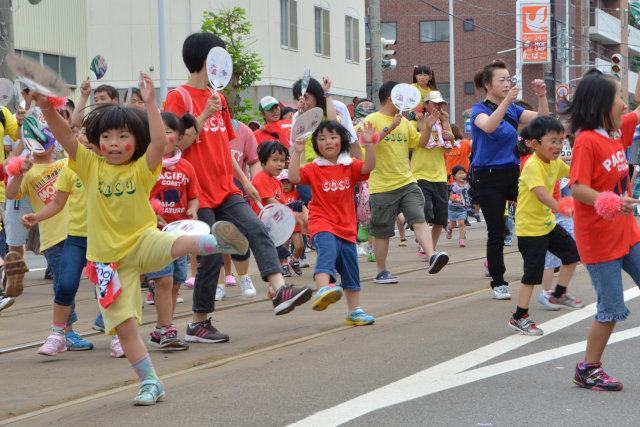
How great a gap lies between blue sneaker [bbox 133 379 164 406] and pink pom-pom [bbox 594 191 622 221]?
2.35 meters

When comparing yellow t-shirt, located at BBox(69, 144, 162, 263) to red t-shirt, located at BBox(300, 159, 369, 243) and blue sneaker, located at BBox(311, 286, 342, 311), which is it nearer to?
blue sneaker, located at BBox(311, 286, 342, 311)

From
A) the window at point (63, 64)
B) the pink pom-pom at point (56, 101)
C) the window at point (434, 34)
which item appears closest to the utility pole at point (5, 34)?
the pink pom-pom at point (56, 101)

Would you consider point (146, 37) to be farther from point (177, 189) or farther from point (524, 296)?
point (524, 296)

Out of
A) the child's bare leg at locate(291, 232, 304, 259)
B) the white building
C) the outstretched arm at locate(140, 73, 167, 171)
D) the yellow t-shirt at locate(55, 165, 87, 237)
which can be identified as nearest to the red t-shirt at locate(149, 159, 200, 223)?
the yellow t-shirt at locate(55, 165, 87, 237)

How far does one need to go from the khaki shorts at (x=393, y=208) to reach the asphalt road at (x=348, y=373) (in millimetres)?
1464

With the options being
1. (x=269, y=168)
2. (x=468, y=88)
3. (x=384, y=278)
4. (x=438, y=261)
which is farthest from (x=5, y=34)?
(x=468, y=88)

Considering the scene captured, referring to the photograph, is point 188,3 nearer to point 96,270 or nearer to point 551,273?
point 551,273

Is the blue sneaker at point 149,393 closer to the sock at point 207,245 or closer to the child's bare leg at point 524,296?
the sock at point 207,245

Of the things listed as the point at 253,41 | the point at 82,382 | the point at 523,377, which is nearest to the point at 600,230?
the point at 523,377

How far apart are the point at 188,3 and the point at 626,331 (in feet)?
81.2

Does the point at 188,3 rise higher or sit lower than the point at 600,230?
higher

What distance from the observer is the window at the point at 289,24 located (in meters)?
30.9

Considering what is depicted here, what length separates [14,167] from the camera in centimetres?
706

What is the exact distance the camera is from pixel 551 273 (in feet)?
27.9
